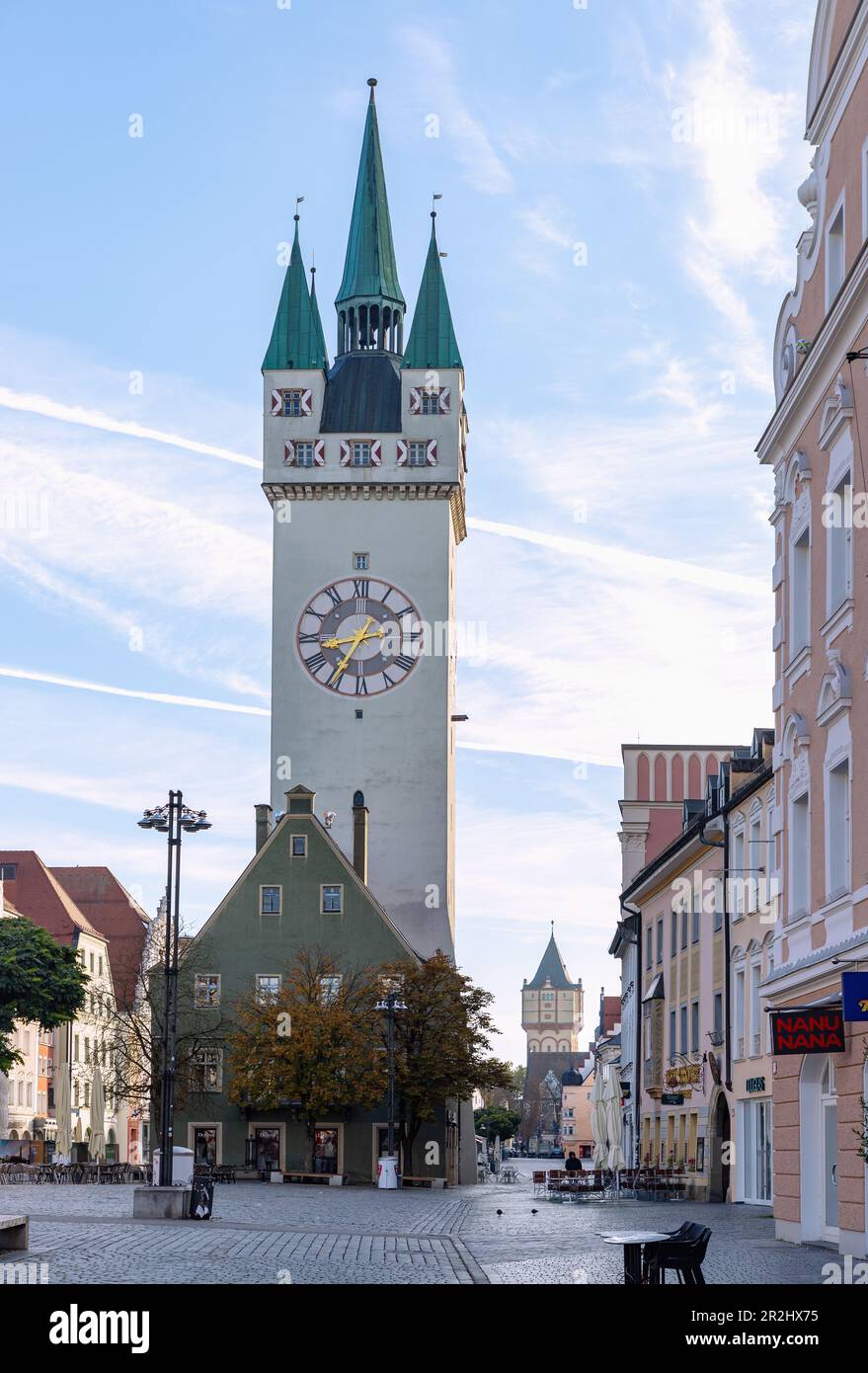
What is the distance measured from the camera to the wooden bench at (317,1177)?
62.6 metres

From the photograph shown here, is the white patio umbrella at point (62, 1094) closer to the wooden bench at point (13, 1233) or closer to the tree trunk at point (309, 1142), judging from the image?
the tree trunk at point (309, 1142)

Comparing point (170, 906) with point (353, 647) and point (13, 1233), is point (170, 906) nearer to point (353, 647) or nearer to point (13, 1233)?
point (13, 1233)

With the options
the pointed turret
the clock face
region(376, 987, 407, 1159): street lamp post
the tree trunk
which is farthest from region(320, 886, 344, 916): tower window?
the pointed turret

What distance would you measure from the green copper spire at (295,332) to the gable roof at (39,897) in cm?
3034

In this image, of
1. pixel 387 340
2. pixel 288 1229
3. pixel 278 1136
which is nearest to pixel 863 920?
pixel 288 1229

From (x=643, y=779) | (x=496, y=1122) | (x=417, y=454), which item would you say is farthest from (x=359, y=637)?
(x=496, y=1122)

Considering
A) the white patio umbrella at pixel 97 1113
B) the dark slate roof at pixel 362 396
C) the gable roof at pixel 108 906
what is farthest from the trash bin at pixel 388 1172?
the gable roof at pixel 108 906

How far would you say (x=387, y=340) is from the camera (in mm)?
98750

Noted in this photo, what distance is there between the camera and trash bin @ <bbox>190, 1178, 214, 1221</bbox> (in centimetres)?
3130

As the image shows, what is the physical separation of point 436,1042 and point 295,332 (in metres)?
40.9

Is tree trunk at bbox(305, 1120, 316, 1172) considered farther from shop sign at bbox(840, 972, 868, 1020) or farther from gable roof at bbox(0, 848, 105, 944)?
shop sign at bbox(840, 972, 868, 1020)

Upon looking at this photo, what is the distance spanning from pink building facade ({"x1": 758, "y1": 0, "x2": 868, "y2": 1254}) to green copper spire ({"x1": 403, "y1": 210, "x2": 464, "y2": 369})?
2556 inches
